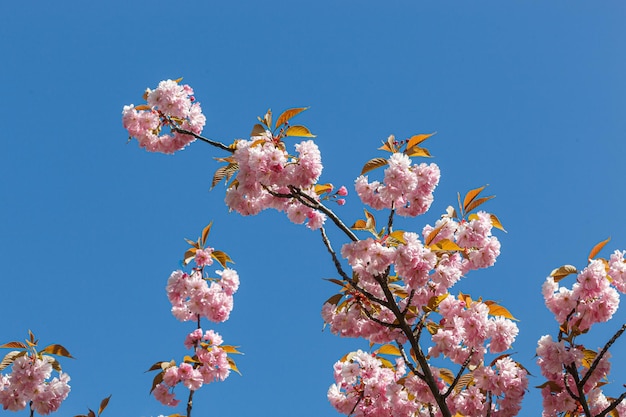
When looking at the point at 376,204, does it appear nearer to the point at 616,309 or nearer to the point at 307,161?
the point at 307,161

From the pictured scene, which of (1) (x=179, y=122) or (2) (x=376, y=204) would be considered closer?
(2) (x=376, y=204)

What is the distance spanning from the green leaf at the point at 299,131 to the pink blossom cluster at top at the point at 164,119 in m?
1.26

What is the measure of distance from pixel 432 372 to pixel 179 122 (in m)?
3.06

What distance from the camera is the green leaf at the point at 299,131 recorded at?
4484 mm

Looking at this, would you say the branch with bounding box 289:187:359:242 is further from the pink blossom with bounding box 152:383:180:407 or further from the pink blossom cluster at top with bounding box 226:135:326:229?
the pink blossom with bounding box 152:383:180:407

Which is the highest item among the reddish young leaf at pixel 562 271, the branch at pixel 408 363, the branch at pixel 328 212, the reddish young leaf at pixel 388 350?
the reddish young leaf at pixel 562 271

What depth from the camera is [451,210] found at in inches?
191

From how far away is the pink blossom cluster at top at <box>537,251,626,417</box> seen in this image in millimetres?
4617

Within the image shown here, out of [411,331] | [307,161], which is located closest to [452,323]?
[411,331]

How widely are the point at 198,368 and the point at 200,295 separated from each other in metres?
0.60

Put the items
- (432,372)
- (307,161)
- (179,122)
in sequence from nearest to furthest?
1. (307,161)
2. (432,372)
3. (179,122)

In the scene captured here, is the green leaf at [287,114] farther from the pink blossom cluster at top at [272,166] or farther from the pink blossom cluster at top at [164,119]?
the pink blossom cluster at top at [164,119]

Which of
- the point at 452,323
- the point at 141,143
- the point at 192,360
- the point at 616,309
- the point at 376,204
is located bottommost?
the point at 192,360

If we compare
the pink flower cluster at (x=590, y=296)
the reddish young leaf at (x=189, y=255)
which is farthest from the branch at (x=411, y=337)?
the reddish young leaf at (x=189, y=255)
